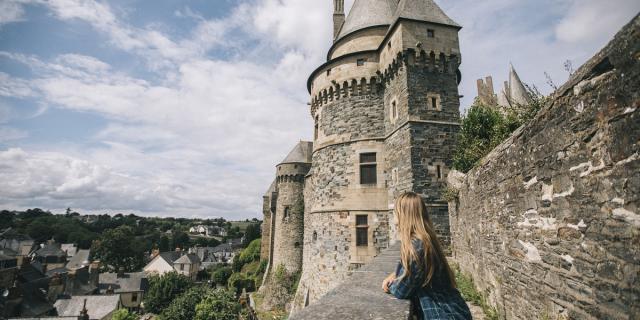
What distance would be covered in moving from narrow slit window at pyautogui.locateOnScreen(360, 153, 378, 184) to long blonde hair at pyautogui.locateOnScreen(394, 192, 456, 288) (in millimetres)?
11391

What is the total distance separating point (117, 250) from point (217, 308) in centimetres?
4007

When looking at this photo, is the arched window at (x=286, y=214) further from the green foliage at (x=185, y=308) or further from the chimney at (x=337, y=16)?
the chimney at (x=337, y=16)

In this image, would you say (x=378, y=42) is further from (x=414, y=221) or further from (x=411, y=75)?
(x=414, y=221)

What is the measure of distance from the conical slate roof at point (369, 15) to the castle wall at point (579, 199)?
13.2 meters

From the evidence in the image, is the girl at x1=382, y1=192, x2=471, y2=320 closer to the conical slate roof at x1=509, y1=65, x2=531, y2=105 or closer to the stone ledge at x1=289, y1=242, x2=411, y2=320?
the stone ledge at x1=289, y1=242, x2=411, y2=320

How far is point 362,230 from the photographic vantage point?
1404 centimetres

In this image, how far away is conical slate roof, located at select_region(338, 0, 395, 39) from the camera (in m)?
16.5

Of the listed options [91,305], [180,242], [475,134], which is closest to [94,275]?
[91,305]

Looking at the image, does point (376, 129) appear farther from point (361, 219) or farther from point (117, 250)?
point (117, 250)

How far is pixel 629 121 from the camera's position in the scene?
2.35m

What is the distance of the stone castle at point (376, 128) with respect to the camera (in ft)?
39.7

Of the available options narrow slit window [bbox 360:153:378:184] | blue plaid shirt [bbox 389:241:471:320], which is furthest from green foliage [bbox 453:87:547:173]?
blue plaid shirt [bbox 389:241:471:320]

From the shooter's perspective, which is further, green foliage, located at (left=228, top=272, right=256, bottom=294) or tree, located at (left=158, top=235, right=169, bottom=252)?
tree, located at (left=158, top=235, right=169, bottom=252)

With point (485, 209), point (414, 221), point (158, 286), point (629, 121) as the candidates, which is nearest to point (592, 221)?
point (629, 121)
